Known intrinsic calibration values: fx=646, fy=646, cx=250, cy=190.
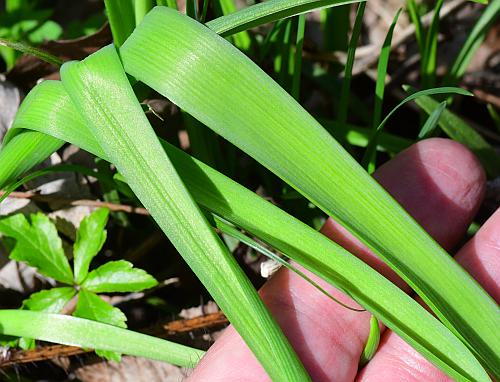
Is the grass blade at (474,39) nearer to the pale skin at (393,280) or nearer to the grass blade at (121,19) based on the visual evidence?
the pale skin at (393,280)

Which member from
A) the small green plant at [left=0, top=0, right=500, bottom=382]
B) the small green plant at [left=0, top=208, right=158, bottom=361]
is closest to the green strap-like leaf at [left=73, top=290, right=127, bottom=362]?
the small green plant at [left=0, top=208, right=158, bottom=361]

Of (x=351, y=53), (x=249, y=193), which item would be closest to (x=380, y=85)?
(x=351, y=53)

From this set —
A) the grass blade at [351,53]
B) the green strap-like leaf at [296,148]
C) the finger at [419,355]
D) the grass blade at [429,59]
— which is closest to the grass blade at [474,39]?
the grass blade at [429,59]

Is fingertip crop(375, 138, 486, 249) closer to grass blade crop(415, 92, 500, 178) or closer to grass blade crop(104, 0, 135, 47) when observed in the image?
grass blade crop(415, 92, 500, 178)

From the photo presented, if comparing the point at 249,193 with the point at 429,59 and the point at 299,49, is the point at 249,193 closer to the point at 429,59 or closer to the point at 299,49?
the point at 299,49

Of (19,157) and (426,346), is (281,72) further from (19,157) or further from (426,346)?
(426,346)

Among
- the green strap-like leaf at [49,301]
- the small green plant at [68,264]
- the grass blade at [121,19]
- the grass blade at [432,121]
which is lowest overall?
the green strap-like leaf at [49,301]
